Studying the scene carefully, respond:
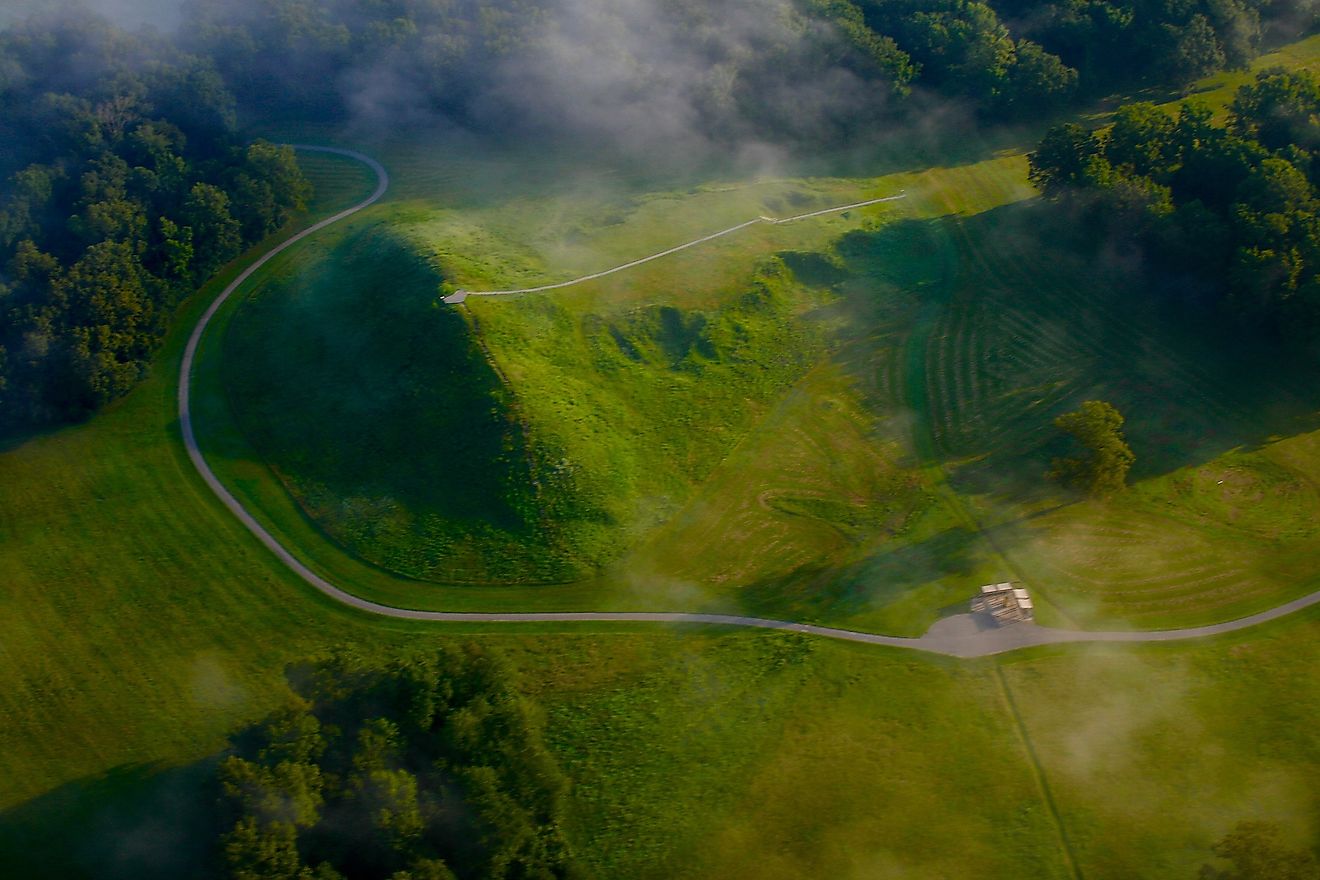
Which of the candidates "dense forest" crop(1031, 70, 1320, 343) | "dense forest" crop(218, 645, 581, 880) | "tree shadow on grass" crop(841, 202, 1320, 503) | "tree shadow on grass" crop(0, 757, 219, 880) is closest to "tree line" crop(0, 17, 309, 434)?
"tree shadow on grass" crop(0, 757, 219, 880)

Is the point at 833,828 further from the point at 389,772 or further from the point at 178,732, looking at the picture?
the point at 178,732

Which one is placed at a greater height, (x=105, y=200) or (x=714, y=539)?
(x=105, y=200)

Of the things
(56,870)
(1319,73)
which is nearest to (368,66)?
(56,870)

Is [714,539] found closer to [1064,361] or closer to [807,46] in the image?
[1064,361]

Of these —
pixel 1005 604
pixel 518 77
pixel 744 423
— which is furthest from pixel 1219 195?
pixel 518 77

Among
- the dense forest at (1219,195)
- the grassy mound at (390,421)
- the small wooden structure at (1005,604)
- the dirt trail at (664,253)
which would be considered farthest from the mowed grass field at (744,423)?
the dense forest at (1219,195)

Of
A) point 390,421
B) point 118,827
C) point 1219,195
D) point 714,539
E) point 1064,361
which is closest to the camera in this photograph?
point 118,827
